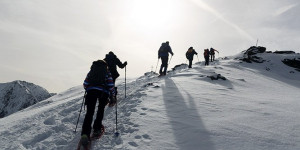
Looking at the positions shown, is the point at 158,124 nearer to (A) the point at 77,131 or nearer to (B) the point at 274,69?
(A) the point at 77,131

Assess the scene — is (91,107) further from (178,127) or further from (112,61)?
(112,61)

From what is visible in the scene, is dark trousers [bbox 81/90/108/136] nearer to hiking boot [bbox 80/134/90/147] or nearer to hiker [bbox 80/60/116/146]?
hiker [bbox 80/60/116/146]

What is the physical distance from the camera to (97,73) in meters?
6.18

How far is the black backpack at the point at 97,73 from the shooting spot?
614 centimetres

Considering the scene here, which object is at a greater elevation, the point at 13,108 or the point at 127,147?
the point at 127,147

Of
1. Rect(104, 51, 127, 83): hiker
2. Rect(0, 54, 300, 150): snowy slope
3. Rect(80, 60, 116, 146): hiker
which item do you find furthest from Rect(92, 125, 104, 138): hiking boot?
Rect(104, 51, 127, 83): hiker

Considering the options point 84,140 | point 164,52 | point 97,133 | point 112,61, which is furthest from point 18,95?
point 84,140

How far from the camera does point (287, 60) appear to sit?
34156 mm

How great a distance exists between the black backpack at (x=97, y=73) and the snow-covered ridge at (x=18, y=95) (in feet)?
485

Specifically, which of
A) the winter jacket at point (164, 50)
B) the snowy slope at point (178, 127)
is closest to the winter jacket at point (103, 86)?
the snowy slope at point (178, 127)

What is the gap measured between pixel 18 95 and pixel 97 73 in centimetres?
17799

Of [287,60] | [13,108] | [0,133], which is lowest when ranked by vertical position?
[13,108]

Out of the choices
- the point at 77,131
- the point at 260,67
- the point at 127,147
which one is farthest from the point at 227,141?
the point at 260,67

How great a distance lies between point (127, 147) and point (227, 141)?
7.63 ft
